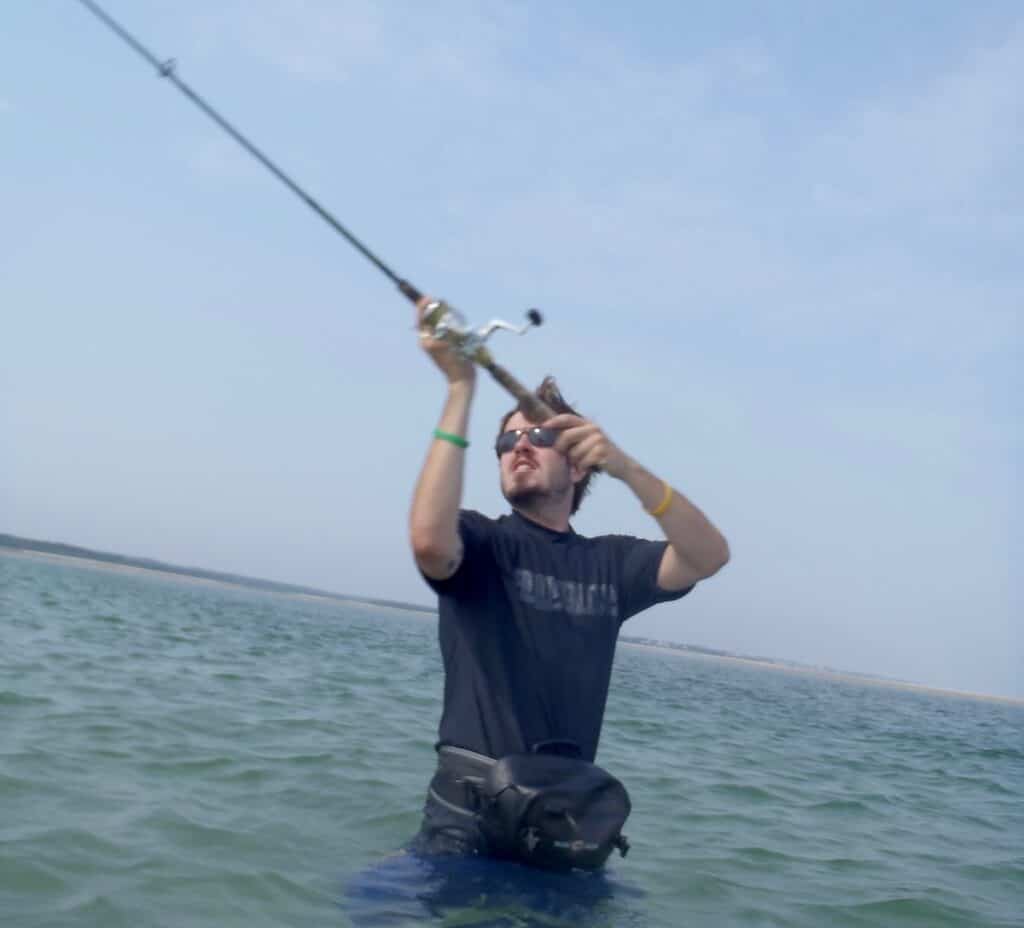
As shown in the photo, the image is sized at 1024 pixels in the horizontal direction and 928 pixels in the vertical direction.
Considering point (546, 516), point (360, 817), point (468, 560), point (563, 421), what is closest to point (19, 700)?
point (360, 817)

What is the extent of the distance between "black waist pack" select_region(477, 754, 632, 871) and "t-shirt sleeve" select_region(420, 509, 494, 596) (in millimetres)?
689

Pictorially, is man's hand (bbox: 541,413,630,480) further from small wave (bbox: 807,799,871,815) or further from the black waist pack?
small wave (bbox: 807,799,871,815)

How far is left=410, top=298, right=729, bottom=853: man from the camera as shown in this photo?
397 centimetres

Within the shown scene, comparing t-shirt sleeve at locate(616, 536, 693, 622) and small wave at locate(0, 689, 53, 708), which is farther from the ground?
t-shirt sleeve at locate(616, 536, 693, 622)

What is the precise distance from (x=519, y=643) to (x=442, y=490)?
0.81 meters

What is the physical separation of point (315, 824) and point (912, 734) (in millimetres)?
16944

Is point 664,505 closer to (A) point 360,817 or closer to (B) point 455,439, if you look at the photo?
(B) point 455,439

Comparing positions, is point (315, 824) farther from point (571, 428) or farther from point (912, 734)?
point (912, 734)

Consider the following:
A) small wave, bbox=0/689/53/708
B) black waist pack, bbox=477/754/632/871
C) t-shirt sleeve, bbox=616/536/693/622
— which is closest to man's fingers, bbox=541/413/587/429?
t-shirt sleeve, bbox=616/536/693/622

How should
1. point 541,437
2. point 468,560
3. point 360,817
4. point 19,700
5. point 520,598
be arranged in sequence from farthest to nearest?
point 19,700 < point 360,817 < point 541,437 < point 520,598 < point 468,560

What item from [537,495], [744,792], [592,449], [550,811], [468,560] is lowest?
[744,792]

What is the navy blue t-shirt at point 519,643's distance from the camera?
13.8 feet

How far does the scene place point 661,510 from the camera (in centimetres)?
424

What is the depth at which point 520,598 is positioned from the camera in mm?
4320
